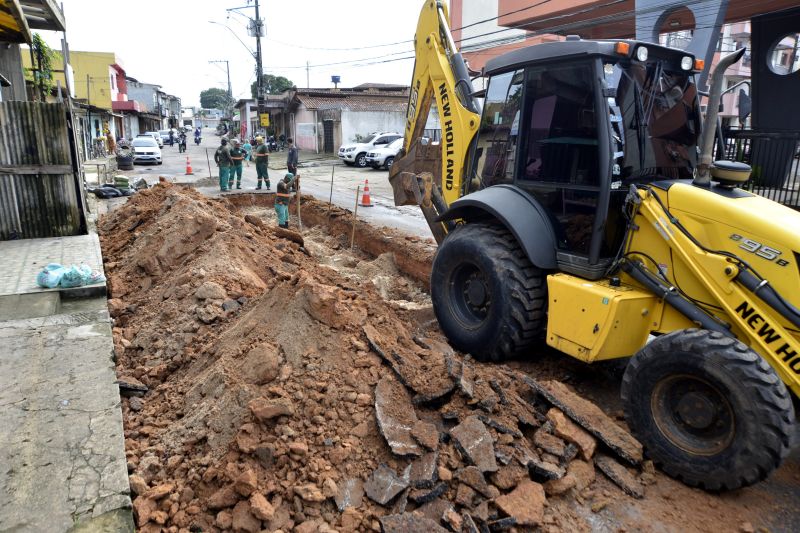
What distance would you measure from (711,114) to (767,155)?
6577 mm

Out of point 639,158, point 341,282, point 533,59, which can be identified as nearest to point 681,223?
point 639,158

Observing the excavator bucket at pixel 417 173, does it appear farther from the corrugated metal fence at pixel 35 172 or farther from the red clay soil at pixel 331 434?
the corrugated metal fence at pixel 35 172

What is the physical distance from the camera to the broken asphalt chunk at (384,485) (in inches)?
126

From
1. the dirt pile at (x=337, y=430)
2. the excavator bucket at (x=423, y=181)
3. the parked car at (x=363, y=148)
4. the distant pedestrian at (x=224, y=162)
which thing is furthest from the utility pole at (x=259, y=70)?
the dirt pile at (x=337, y=430)

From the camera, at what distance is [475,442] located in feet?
11.6

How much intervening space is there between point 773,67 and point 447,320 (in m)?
9.77

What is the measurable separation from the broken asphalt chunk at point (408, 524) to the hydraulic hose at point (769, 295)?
2384 millimetres

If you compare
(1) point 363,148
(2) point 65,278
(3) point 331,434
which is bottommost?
(3) point 331,434

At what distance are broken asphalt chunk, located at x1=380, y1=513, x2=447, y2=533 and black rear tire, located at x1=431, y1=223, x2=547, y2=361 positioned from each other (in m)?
2.06

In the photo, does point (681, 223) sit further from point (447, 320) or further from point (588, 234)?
point (447, 320)

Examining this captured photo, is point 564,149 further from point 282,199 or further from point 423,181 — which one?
point 282,199

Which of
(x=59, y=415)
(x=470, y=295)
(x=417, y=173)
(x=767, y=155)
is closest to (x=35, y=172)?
(x=417, y=173)

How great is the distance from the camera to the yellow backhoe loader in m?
3.37

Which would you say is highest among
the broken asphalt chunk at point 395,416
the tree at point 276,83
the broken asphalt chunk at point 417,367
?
the tree at point 276,83
